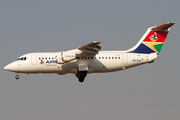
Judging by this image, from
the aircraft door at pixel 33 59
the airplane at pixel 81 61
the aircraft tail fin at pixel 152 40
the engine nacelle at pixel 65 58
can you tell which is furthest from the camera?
the aircraft tail fin at pixel 152 40

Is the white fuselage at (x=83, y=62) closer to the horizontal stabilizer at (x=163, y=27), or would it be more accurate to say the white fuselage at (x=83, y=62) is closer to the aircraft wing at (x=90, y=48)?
the aircraft wing at (x=90, y=48)

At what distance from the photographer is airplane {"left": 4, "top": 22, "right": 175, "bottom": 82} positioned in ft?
89.4

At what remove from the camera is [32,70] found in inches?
1097

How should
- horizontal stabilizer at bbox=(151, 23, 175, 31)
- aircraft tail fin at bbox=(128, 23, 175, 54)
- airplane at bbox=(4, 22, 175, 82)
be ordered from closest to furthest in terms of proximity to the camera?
airplane at bbox=(4, 22, 175, 82), horizontal stabilizer at bbox=(151, 23, 175, 31), aircraft tail fin at bbox=(128, 23, 175, 54)

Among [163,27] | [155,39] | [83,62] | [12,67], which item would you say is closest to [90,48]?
[83,62]

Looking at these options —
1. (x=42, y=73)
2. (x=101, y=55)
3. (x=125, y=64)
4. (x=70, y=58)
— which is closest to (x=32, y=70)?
(x=42, y=73)

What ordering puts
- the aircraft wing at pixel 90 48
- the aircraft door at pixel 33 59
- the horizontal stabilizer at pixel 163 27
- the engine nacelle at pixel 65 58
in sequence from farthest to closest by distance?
1. the horizontal stabilizer at pixel 163 27
2. the aircraft door at pixel 33 59
3. the engine nacelle at pixel 65 58
4. the aircraft wing at pixel 90 48

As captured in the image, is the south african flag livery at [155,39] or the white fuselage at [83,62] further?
the south african flag livery at [155,39]

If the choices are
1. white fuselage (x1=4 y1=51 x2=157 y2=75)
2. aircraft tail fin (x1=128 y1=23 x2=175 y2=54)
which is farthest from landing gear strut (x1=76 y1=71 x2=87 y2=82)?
aircraft tail fin (x1=128 y1=23 x2=175 y2=54)

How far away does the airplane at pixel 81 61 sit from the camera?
27236mm

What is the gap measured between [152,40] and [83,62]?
23.9 feet

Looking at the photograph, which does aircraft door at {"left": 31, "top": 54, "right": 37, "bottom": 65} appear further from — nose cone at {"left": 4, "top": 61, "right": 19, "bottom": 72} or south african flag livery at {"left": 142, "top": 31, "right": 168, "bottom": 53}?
south african flag livery at {"left": 142, "top": 31, "right": 168, "bottom": 53}

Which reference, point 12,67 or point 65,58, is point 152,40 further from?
point 12,67

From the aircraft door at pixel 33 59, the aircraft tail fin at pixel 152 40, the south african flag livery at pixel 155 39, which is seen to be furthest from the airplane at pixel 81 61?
the south african flag livery at pixel 155 39
